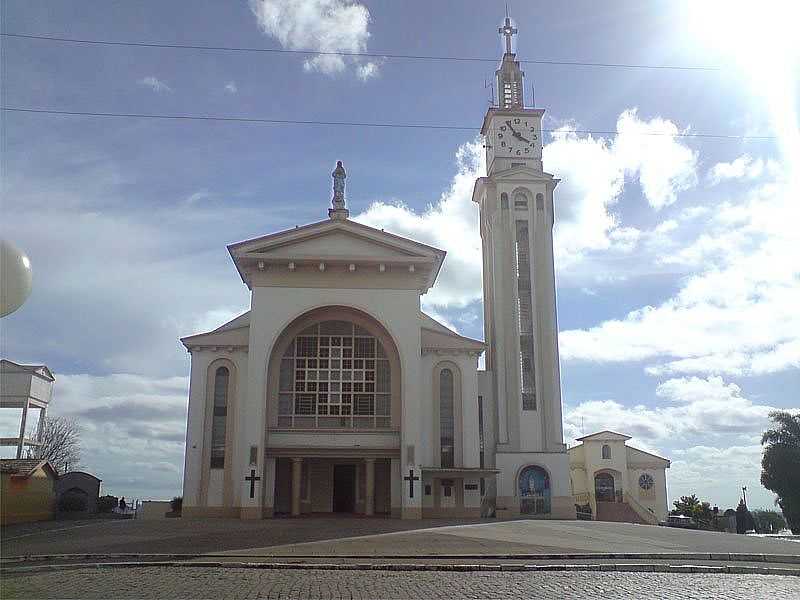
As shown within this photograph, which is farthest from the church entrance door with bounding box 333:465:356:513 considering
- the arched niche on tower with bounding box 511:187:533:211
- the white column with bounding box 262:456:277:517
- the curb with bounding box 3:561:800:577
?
the curb with bounding box 3:561:800:577

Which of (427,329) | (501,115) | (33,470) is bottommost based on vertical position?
(33,470)

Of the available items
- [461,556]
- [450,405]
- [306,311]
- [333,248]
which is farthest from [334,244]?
[461,556]

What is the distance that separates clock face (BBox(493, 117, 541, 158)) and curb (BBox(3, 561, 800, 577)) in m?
29.5

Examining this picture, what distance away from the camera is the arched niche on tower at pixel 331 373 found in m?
31.9

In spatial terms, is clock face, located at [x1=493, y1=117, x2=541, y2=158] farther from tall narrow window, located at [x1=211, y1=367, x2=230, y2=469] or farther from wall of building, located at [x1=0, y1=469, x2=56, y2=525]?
wall of building, located at [x1=0, y1=469, x2=56, y2=525]

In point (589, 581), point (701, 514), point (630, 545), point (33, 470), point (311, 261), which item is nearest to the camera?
point (589, 581)

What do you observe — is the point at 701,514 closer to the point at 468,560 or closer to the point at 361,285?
the point at 361,285

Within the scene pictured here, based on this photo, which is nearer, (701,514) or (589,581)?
(589,581)

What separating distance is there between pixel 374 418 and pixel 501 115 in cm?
1795

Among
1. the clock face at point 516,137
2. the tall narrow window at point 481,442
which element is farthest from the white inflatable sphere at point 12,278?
the clock face at point 516,137

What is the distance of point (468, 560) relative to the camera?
1391cm

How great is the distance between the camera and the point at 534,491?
3547 centimetres

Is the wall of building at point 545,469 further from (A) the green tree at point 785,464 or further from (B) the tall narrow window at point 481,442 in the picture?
(A) the green tree at point 785,464

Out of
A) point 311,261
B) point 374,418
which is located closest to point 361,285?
point 311,261
